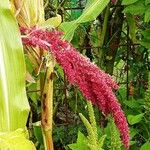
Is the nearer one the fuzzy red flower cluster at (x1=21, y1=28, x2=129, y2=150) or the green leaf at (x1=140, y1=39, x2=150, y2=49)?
the fuzzy red flower cluster at (x1=21, y1=28, x2=129, y2=150)

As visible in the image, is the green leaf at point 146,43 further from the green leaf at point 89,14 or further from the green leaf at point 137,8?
the green leaf at point 89,14

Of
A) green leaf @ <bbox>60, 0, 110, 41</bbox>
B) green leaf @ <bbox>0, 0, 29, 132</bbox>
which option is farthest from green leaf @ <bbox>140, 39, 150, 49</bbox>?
green leaf @ <bbox>0, 0, 29, 132</bbox>

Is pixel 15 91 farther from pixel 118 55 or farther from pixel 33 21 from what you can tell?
pixel 118 55

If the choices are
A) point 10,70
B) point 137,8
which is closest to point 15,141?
point 10,70

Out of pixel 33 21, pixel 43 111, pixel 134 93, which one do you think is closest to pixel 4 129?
pixel 43 111

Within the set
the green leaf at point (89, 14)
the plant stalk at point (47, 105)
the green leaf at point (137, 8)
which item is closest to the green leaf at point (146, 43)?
the green leaf at point (137, 8)

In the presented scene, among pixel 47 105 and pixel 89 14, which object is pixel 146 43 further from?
pixel 47 105

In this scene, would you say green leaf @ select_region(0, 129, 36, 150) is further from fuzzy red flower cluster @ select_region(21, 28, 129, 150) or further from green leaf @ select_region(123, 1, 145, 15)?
green leaf @ select_region(123, 1, 145, 15)
